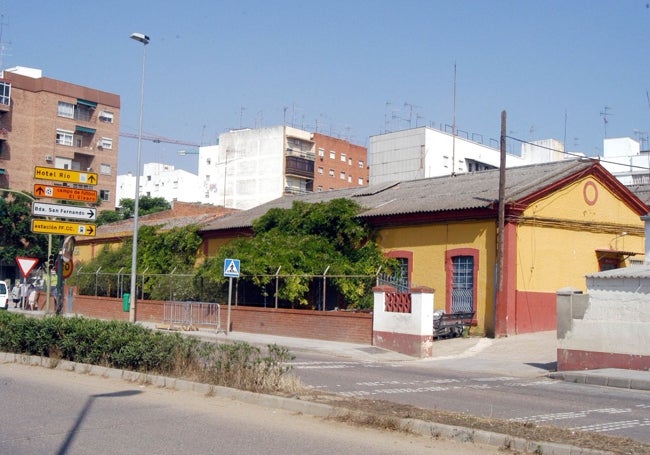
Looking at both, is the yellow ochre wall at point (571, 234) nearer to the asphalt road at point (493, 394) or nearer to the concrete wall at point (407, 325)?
the concrete wall at point (407, 325)

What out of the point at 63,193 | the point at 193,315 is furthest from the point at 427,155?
the point at 63,193

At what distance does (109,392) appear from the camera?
12.1 metres

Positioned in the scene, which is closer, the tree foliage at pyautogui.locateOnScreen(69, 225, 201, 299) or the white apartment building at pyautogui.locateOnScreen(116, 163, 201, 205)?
the tree foliage at pyautogui.locateOnScreen(69, 225, 201, 299)

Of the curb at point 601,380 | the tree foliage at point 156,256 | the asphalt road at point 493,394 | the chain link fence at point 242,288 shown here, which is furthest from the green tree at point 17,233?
the curb at point 601,380

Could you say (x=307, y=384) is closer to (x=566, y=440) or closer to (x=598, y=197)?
(x=566, y=440)

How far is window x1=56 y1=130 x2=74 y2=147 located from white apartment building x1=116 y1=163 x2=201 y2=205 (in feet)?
55.7

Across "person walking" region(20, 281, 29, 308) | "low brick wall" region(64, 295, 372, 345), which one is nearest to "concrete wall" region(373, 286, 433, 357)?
"low brick wall" region(64, 295, 372, 345)

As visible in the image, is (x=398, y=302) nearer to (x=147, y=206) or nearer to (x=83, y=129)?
(x=147, y=206)

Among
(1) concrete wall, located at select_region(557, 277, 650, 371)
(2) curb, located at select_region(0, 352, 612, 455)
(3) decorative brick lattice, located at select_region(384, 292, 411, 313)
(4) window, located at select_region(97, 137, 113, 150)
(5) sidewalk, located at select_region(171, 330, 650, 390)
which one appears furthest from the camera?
(4) window, located at select_region(97, 137, 113, 150)

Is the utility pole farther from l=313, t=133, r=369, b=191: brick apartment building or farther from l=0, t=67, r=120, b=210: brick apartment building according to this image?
l=313, t=133, r=369, b=191: brick apartment building

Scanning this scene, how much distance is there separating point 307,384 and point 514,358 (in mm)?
9720

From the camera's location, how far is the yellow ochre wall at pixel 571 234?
27047mm

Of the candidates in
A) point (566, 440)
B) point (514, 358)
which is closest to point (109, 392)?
point (566, 440)

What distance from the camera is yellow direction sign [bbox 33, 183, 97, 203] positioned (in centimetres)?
2011
